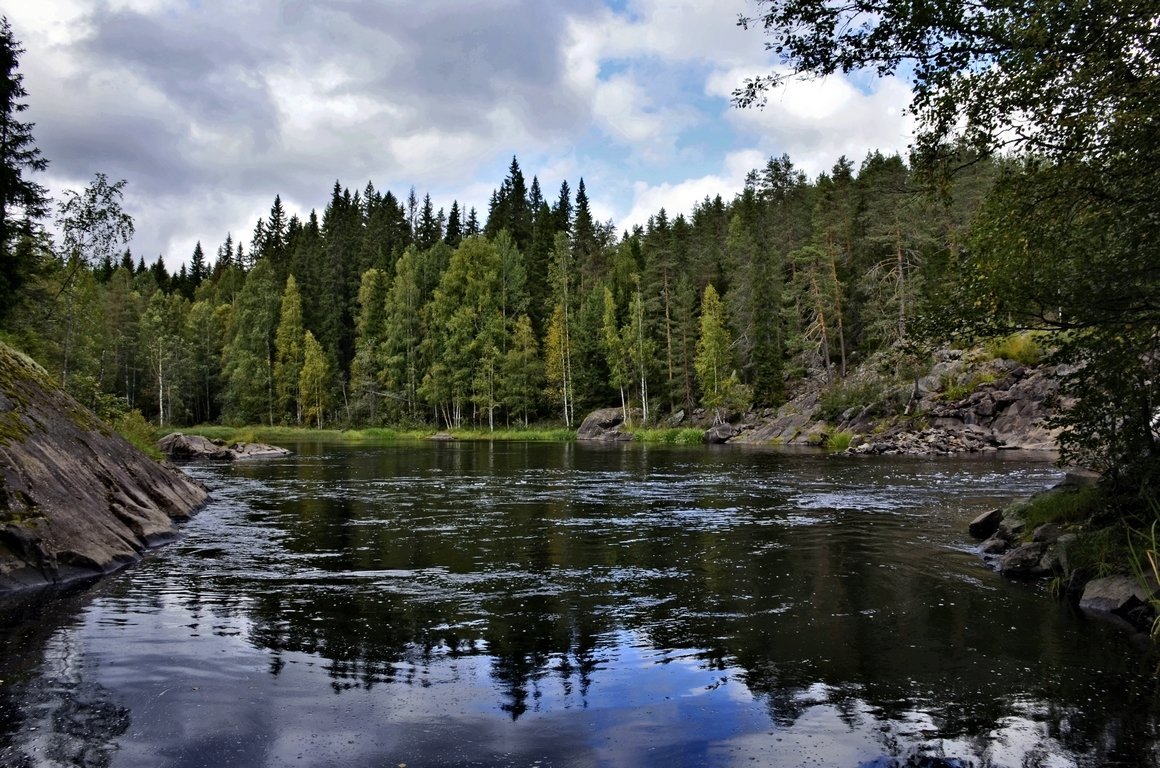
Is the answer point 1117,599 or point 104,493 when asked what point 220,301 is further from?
point 1117,599

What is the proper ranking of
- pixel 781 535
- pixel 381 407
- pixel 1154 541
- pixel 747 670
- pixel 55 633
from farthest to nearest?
1. pixel 381 407
2. pixel 781 535
3. pixel 1154 541
4. pixel 55 633
5. pixel 747 670

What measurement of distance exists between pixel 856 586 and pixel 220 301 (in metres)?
119

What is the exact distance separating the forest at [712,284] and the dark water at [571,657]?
4.47 meters

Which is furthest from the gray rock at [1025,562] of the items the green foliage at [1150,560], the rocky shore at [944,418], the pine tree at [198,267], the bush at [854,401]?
the pine tree at [198,267]

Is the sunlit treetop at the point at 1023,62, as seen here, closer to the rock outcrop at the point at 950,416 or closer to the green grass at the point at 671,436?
the rock outcrop at the point at 950,416

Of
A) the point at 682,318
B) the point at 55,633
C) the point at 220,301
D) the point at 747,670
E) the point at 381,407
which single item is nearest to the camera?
the point at 747,670

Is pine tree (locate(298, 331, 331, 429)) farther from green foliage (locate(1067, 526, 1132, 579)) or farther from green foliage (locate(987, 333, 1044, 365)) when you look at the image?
green foliage (locate(1067, 526, 1132, 579))

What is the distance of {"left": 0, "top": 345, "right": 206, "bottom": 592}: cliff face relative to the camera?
10.6 metres

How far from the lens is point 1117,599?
970 centimetres

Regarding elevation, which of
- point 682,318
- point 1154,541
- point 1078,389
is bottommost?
point 1154,541

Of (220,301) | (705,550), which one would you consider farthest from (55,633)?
(220,301)

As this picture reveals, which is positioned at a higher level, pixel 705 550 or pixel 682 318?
pixel 682 318

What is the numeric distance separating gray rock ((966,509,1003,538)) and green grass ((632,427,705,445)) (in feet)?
143

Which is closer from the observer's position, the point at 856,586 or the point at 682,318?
the point at 856,586
